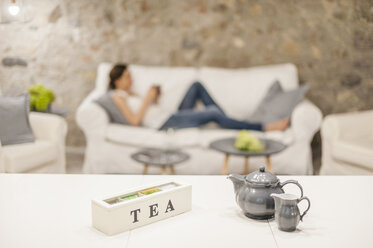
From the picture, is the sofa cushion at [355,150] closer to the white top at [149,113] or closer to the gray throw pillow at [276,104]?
the gray throw pillow at [276,104]

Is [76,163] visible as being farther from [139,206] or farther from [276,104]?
[139,206]

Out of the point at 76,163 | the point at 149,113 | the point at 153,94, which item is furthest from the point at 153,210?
the point at 76,163

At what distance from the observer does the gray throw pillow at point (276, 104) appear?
12.9 ft

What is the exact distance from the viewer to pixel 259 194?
143cm

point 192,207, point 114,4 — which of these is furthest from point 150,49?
point 192,207

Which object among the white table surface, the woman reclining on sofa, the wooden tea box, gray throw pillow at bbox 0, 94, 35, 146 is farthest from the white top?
the wooden tea box

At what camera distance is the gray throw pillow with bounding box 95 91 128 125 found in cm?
392

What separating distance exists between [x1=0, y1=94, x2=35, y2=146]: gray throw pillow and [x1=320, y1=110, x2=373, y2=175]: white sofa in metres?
2.27

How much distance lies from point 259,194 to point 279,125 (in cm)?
249

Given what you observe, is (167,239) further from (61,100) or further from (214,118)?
(61,100)

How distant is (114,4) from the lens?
4.61 m

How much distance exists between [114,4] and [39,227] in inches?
141

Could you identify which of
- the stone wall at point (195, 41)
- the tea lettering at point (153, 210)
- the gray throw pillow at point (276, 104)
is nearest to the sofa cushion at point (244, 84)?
the gray throw pillow at point (276, 104)

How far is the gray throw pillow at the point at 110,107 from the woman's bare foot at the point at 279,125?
1251mm
